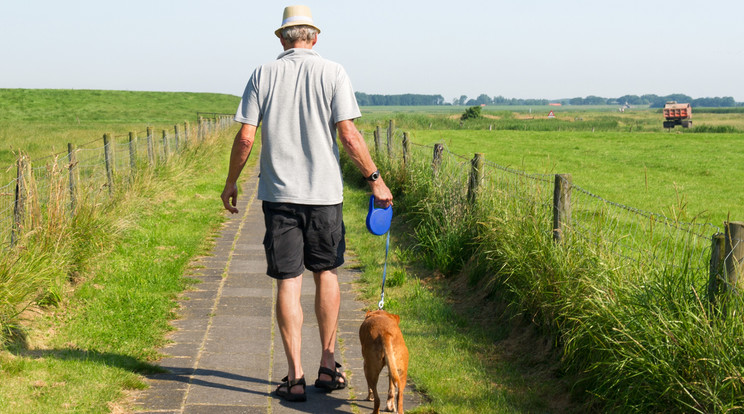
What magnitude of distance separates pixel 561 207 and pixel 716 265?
1765mm

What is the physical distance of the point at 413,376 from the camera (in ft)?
15.0

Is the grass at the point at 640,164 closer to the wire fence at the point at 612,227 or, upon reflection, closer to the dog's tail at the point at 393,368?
the wire fence at the point at 612,227

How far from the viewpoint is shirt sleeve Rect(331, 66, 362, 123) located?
397 cm

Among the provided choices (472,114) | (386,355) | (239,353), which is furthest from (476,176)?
(472,114)

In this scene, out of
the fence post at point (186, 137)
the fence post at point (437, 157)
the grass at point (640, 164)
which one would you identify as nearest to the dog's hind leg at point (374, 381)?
the grass at point (640, 164)

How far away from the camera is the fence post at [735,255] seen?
344 cm

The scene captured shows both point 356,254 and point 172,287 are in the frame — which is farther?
point 356,254

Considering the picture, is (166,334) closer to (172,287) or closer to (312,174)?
(172,287)

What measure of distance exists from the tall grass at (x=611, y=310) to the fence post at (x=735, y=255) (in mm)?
103

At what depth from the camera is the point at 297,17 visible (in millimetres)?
4027

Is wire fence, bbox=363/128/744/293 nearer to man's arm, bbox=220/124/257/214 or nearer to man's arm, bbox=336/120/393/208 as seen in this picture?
man's arm, bbox=336/120/393/208

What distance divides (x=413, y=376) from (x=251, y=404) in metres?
1.07

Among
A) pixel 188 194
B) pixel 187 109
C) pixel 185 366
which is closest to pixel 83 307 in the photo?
pixel 185 366

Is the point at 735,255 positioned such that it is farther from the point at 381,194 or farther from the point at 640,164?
the point at 640,164
